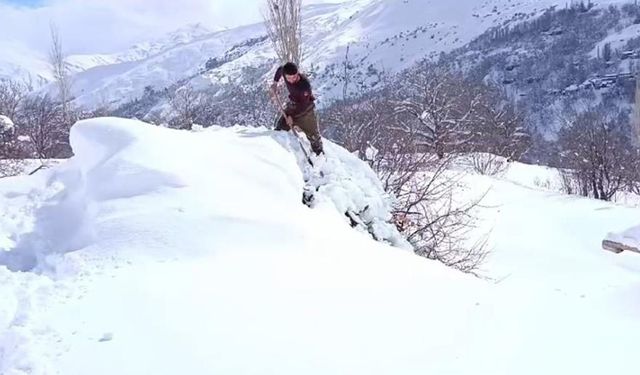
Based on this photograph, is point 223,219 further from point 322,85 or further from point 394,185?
point 322,85

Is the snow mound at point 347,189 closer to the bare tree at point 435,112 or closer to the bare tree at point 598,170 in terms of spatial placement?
the bare tree at point 435,112

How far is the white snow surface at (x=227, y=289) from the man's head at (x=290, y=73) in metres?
1.09

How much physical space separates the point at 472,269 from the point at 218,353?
290 inches

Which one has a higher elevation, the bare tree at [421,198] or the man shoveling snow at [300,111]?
the man shoveling snow at [300,111]

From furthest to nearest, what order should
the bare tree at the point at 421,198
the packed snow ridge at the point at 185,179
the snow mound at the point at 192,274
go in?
1. the bare tree at the point at 421,198
2. the packed snow ridge at the point at 185,179
3. the snow mound at the point at 192,274

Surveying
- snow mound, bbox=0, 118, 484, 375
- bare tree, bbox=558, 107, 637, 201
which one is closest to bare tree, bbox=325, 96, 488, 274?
snow mound, bbox=0, 118, 484, 375

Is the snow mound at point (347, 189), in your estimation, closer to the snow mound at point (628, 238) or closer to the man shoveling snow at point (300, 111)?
the man shoveling snow at point (300, 111)

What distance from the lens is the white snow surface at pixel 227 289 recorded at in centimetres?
333

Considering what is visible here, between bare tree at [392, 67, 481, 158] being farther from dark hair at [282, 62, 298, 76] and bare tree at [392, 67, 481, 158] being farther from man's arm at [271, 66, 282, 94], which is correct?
dark hair at [282, 62, 298, 76]

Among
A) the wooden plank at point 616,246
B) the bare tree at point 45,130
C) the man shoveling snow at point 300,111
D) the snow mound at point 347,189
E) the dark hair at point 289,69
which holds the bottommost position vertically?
the bare tree at point 45,130

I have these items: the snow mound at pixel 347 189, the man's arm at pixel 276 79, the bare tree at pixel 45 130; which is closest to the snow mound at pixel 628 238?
the snow mound at pixel 347 189

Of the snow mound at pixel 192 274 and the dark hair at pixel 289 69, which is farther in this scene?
the dark hair at pixel 289 69

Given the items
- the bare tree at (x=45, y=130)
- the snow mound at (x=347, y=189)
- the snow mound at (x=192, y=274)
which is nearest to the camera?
the snow mound at (x=192, y=274)

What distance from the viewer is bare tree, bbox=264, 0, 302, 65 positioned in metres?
12.1
